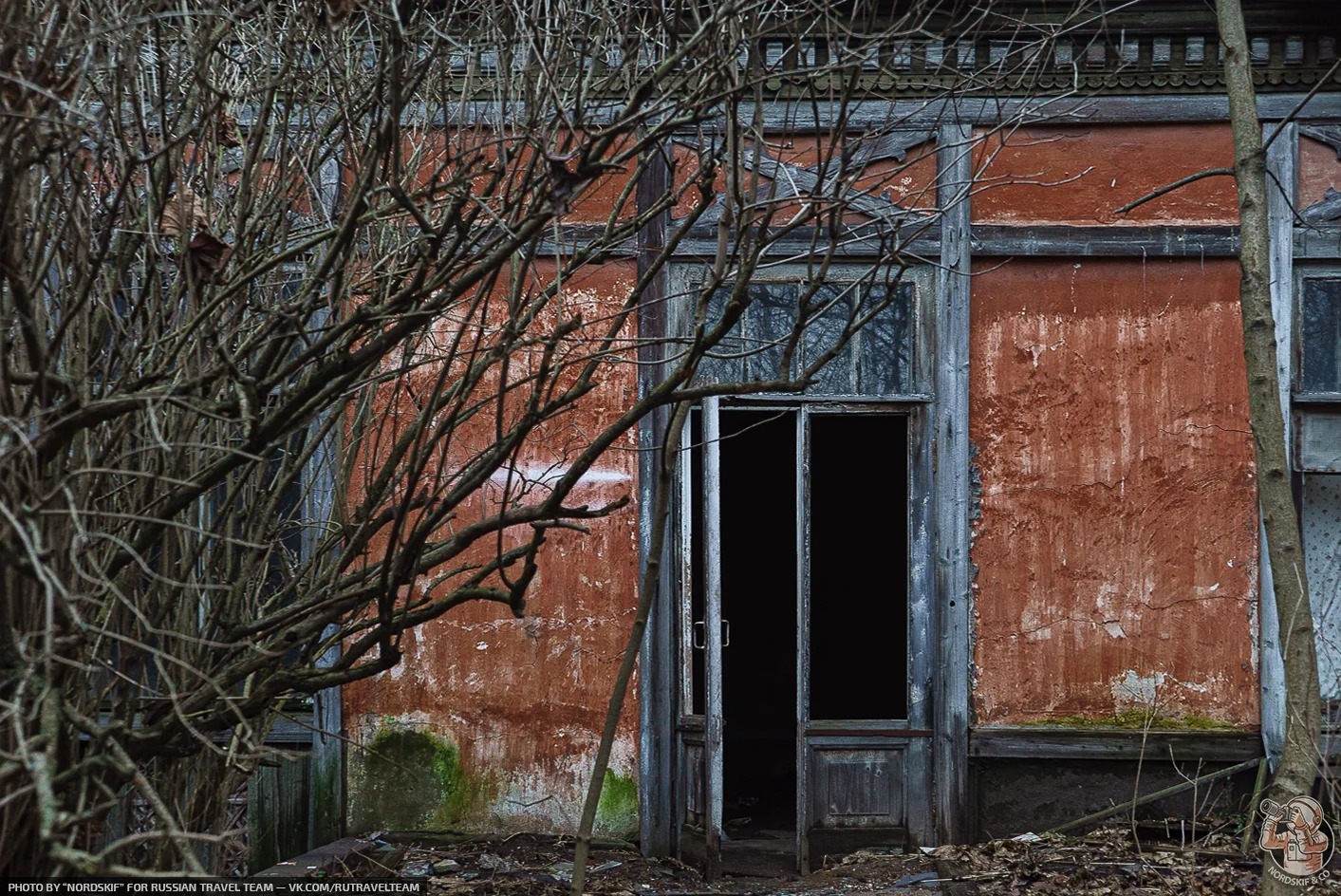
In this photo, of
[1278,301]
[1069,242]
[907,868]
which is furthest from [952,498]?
[1278,301]

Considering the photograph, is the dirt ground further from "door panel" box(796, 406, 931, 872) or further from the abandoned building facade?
"door panel" box(796, 406, 931, 872)

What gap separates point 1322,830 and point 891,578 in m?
5.91

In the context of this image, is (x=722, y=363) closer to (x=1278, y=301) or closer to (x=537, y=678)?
(x=537, y=678)

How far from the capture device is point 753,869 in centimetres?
649

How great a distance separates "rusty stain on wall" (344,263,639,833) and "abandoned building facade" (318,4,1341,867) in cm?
1

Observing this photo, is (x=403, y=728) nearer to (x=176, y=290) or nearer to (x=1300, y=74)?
(x=176, y=290)

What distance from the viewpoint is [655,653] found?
21.4 feet

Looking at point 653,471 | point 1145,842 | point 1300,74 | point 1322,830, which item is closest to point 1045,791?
point 1145,842

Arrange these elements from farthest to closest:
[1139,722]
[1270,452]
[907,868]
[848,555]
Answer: [848,555] → [1139,722] → [907,868] → [1270,452]

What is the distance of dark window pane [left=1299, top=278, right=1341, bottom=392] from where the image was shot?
6.53 metres

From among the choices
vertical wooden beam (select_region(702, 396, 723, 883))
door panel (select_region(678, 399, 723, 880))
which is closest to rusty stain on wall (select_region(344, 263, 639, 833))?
door panel (select_region(678, 399, 723, 880))

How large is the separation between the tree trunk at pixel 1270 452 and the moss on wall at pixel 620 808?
10.6ft

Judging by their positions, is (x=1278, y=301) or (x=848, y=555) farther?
(x=848, y=555)

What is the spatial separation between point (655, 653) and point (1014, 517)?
2.14 meters
